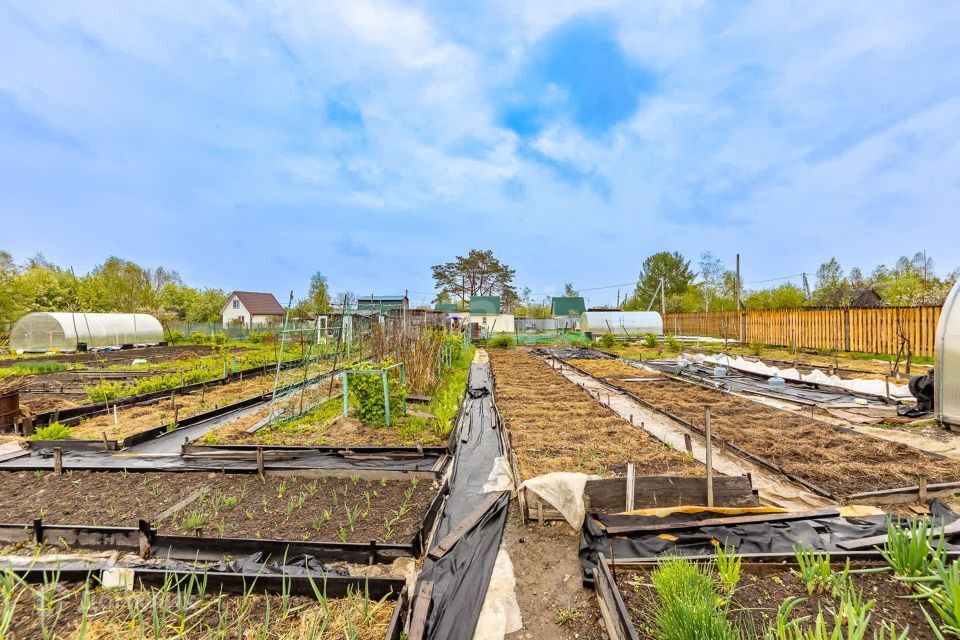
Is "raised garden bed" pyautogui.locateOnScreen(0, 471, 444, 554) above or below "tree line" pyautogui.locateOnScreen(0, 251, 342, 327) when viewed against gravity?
below

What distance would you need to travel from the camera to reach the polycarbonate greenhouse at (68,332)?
22.2 meters

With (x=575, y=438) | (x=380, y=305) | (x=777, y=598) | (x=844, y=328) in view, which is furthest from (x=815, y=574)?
(x=844, y=328)

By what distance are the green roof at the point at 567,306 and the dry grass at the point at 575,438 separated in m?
36.3

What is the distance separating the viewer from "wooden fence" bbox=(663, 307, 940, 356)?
14.6 metres

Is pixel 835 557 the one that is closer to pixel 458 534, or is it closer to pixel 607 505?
pixel 607 505

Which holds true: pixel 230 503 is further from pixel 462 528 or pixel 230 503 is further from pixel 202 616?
pixel 462 528

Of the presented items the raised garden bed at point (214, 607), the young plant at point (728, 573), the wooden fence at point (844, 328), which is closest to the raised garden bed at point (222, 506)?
the raised garden bed at point (214, 607)

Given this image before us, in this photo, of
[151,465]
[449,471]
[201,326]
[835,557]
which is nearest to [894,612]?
[835,557]

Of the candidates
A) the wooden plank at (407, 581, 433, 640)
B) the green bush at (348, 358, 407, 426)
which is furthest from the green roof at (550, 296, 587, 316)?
the wooden plank at (407, 581, 433, 640)

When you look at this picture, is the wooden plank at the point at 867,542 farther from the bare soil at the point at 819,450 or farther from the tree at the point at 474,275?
the tree at the point at 474,275

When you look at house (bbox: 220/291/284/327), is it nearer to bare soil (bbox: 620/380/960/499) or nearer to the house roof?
the house roof

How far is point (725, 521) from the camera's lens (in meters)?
3.51

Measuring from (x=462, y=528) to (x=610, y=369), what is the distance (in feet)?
41.3

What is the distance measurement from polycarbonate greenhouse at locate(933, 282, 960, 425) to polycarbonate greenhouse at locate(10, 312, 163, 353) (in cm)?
3498
